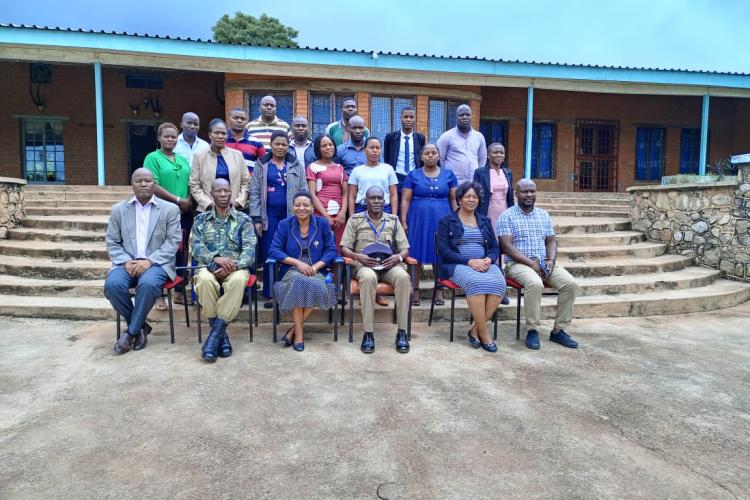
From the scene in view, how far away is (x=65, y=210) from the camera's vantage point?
25.0 ft

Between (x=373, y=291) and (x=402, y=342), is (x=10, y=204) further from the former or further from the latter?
(x=402, y=342)

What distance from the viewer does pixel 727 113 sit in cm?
1384

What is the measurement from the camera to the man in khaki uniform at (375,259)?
4.16 meters

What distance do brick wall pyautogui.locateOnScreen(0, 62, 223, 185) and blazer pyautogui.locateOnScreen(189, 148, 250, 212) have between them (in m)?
8.61

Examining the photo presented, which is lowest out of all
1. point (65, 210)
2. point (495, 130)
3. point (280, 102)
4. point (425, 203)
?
point (65, 210)

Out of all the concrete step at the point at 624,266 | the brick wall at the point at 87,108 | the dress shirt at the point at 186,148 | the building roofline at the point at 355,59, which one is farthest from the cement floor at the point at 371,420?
the brick wall at the point at 87,108

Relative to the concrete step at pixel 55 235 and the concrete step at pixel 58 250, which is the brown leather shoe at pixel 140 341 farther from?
the concrete step at pixel 55 235

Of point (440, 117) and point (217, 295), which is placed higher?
point (440, 117)

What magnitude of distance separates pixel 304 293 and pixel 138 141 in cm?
1034

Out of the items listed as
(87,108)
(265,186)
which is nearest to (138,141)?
(87,108)

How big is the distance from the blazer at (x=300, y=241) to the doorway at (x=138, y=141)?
9.51 metres

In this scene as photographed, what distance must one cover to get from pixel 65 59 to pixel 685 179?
11825 millimetres

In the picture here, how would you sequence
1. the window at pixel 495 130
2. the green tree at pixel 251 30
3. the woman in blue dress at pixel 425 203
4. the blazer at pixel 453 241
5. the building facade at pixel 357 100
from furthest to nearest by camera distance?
the green tree at pixel 251 30, the window at pixel 495 130, the building facade at pixel 357 100, the woman in blue dress at pixel 425 203, the blazer at pixel 453 241

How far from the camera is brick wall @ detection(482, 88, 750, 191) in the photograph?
1272 cm
